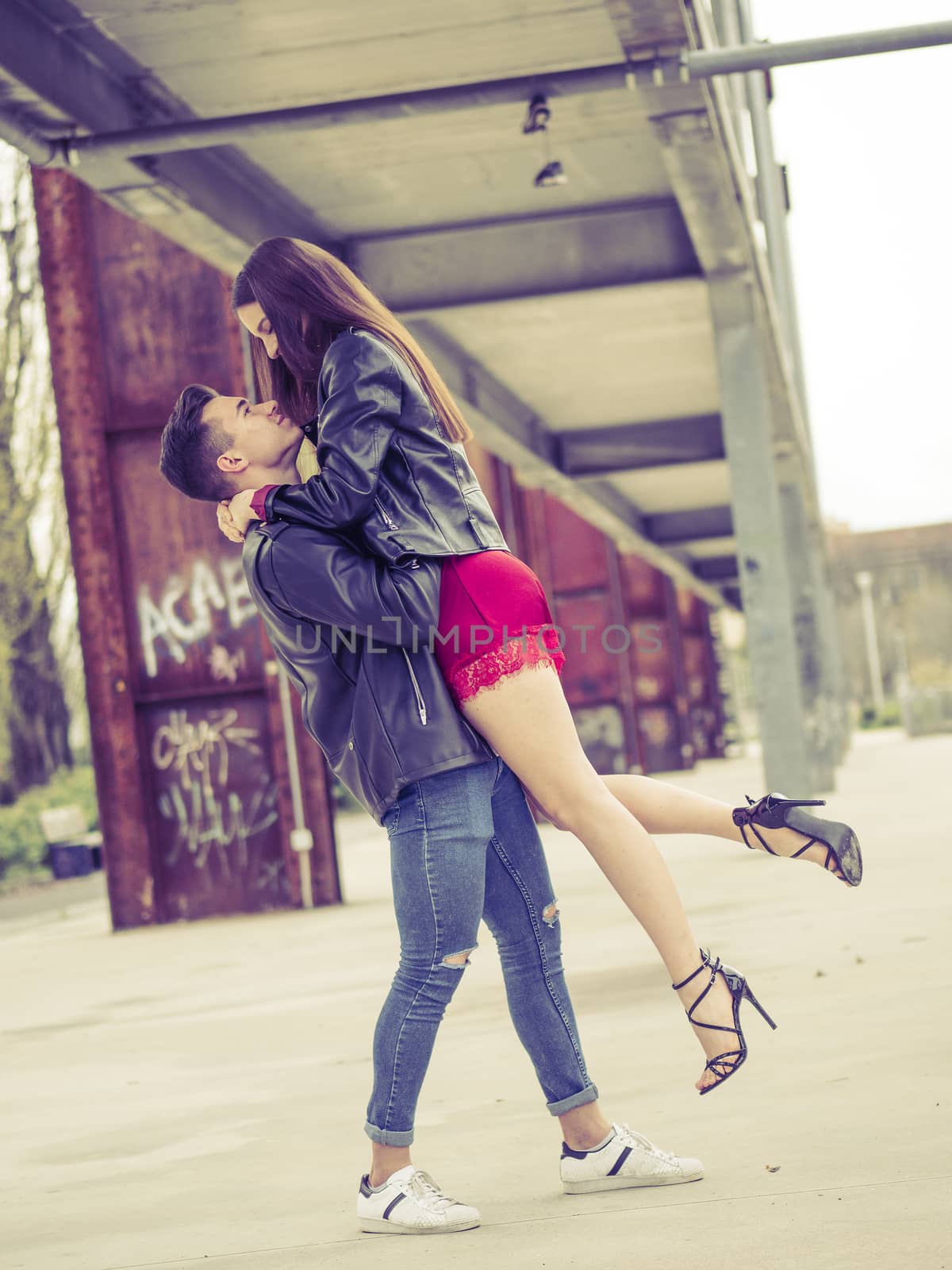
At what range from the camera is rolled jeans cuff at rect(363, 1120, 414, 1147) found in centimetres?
307

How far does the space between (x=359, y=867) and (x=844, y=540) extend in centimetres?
5178

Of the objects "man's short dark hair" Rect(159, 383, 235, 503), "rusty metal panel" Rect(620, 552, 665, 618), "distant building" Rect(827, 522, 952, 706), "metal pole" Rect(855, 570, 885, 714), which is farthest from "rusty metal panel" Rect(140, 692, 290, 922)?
"distant building" Rect(827, 522, 952, 706)

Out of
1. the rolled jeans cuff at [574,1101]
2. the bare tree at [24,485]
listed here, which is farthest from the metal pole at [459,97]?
the bare tree at [24,485]

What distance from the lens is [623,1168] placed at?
321cm

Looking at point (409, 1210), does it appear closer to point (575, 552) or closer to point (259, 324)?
point (259, 324)

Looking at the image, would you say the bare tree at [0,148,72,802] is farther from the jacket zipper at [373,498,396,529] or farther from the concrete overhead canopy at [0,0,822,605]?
the jacket zipper at [373,498,396,529]

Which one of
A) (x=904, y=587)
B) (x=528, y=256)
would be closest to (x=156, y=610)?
(x=528, y=256)

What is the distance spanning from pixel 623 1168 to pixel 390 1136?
51cm

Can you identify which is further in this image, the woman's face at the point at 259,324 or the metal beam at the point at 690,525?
the metal beam at the point at 690,525

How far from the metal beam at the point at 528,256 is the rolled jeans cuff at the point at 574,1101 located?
8187 millimetres

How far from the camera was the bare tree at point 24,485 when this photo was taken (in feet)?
76.1

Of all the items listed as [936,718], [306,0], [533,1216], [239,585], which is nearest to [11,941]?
[239,585]

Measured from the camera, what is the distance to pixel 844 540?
210 ft

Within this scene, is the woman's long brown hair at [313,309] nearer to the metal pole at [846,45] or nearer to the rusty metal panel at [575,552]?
the metal pole at [846,45]
